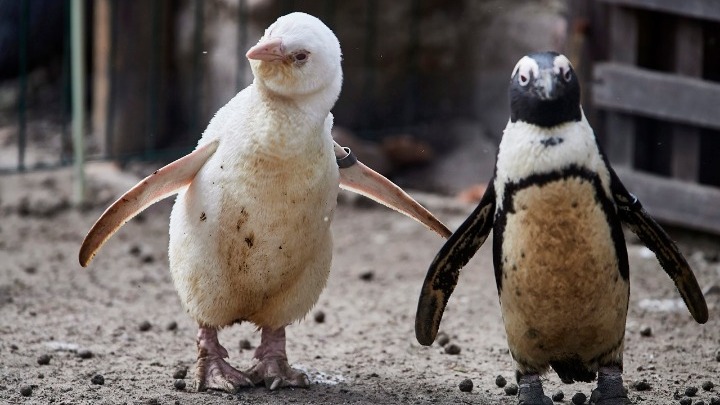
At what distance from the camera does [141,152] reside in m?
7.55

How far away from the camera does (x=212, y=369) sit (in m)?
4.12

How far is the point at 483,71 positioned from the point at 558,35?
911 mm

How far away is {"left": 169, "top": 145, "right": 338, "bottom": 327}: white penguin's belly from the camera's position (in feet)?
12.6

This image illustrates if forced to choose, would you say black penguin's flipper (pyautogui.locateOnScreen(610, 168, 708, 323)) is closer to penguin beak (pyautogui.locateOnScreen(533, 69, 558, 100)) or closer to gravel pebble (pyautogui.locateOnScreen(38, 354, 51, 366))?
penguin beak (pyautogui.locateOnScreen(533, 69, 558, 100))

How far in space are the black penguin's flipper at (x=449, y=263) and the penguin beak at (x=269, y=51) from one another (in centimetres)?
76

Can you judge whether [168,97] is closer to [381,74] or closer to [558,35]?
[381,74]

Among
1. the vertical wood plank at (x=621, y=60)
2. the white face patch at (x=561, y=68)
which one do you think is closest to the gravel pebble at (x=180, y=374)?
the white face patch at (x=561, y=68)

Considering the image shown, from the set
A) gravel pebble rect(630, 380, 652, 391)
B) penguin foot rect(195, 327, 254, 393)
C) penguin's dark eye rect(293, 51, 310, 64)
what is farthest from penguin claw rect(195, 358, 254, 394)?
gravel pebble rect(630, 380, 652, 391)

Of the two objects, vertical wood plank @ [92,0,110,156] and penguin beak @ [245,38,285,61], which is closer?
penguin beak @ [245,38,285,61]

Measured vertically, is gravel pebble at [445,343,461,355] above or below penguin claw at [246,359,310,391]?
below

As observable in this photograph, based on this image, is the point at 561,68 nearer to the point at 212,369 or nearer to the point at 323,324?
the point at 212,369

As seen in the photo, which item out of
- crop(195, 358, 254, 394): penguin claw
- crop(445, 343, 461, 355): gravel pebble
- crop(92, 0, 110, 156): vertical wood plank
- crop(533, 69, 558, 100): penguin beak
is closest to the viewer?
crop(533, 69, 558, 100): penguin beak

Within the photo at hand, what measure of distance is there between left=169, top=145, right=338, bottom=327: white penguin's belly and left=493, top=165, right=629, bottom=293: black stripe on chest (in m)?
0.61

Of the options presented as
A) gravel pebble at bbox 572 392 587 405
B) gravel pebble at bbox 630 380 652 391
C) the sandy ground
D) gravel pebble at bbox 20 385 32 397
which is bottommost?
the sandy ground
